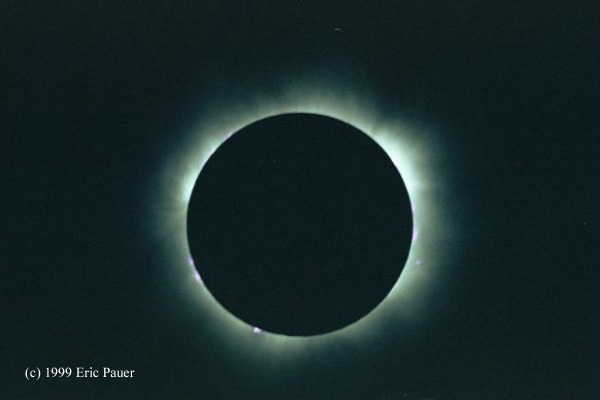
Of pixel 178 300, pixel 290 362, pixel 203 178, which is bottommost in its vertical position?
pixel 290 362

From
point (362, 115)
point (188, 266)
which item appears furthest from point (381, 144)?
point (188, 266)

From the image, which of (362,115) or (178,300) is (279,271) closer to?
(178,300)

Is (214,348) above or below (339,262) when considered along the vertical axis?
below

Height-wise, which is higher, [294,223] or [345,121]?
[345,121]
